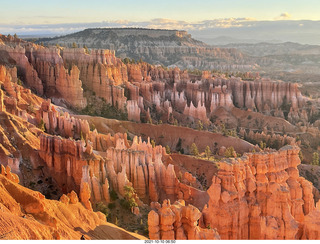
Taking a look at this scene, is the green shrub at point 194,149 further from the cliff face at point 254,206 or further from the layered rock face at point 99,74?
the cliff face at point 254,206

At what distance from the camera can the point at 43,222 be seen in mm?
19312

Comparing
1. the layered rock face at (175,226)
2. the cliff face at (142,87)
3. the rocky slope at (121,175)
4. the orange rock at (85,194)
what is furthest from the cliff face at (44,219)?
the cliff face at (142,87)

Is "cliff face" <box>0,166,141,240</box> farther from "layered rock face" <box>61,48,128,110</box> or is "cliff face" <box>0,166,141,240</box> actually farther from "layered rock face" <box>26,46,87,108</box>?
"layered rock face" <box>61,48,128,110</box>

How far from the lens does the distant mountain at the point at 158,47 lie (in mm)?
168625

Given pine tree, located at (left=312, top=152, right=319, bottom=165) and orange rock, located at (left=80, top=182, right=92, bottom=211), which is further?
pine tree, located at (left=312, top=152, right=319, bottom=165)

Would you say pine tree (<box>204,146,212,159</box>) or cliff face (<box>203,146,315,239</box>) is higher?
cliff face (<box>203,146,315,239</box>)

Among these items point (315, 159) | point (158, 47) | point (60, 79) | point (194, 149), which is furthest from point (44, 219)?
point (158, 47)

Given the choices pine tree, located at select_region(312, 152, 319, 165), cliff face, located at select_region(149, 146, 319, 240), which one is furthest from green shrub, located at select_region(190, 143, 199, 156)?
cliff face, located at select_region(149, 146, 319, 240)

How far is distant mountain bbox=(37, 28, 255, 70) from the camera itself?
553 feet

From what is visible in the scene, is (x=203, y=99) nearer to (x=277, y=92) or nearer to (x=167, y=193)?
(x=277, y=92)

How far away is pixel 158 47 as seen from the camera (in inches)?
6969

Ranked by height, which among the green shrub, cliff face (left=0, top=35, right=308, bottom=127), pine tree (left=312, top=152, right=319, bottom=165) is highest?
cliff face (left=0, top=35, right=308, bottom=127)

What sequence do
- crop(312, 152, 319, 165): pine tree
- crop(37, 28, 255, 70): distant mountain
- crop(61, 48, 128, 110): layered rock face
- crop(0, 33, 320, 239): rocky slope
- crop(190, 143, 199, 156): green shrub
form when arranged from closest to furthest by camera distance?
crop(0, 33, 320, 239): rocky slope
crop(190, 143, 199, 156): green shrub
crop(312, 152, 319, 165): pine tree
crop(61, 48, 128, 110): layered rock face
crop(37, 28, 255, 70): distant mountain

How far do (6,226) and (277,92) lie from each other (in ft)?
264
